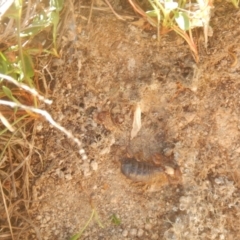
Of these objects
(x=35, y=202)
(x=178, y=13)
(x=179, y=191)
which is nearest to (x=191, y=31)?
(x=178, y=13)

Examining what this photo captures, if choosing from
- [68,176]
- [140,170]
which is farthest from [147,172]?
[68,176]

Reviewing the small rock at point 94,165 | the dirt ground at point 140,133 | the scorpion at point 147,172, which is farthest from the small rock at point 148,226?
the small rock at point 94,165

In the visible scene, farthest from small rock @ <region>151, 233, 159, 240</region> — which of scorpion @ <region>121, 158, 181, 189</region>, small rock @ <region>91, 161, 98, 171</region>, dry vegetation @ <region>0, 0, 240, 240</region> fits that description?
small rock @ <region>91, 161, 98, 171</region>

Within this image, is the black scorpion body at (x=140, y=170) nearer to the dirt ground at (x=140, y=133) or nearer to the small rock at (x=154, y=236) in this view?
the dirt ground at (x=140, y=133)

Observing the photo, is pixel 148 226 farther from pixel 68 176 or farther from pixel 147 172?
pixel 68 176

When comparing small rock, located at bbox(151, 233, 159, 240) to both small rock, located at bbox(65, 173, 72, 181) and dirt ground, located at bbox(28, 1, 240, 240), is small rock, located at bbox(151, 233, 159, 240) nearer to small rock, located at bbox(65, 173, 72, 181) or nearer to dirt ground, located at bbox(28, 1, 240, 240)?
dirt ground, located at bbox(28, 1, 240, 240)
